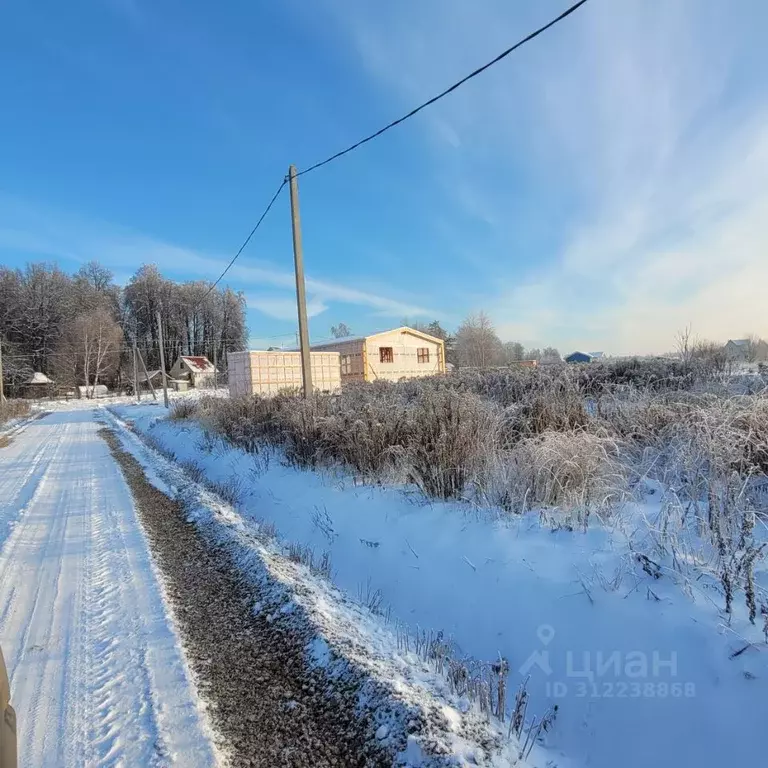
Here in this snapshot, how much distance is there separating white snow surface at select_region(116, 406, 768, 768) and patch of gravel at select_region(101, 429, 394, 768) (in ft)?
0.87

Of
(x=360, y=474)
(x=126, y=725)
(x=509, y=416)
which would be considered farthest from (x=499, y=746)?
(x=509, y=416)

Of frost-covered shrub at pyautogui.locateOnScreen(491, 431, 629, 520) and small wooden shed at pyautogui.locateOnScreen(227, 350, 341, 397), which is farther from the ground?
small wooden shed at pyautogui.locateOnScreen(227, 350, 341, 397)

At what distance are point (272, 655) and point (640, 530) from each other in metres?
2.60

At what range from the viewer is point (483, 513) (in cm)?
404

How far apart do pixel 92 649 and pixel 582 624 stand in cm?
297

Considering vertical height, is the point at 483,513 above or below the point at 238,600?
above

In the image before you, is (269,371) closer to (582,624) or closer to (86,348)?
(582,624)

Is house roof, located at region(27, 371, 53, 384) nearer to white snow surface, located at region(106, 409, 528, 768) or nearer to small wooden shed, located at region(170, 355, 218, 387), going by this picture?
small wooden shed, located at region(170, 355, 218, 387)

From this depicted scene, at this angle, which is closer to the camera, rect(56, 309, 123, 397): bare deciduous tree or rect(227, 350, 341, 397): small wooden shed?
rect(227, 350, 341, 397): small wooden shed

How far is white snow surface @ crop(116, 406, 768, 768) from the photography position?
197cm

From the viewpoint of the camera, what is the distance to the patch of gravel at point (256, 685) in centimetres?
198

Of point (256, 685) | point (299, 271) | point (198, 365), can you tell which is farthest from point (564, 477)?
point (198, 365)

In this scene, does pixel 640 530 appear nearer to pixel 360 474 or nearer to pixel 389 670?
pixel 389 670

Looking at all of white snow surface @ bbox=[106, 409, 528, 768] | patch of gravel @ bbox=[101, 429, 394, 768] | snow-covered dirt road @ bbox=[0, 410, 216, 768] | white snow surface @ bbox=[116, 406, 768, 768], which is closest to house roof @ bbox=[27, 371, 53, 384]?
snow-covered dirt road @ bbox=[0, 410, 216, 768]
